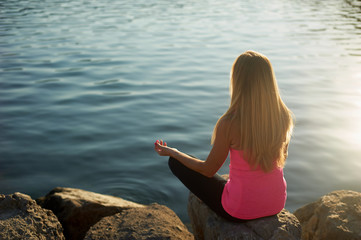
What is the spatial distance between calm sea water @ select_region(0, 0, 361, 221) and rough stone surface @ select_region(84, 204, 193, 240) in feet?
4.93

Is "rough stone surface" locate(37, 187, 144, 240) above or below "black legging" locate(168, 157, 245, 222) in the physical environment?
below

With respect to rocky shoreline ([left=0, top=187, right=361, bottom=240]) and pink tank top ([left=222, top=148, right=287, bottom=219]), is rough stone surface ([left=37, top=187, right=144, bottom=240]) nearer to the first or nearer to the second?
rocky shoreline ([left=0, top=187, right=361, bottom=240])

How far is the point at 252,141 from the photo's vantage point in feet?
11.2

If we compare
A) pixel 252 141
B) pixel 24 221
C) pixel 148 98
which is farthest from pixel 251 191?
pixel 148 98

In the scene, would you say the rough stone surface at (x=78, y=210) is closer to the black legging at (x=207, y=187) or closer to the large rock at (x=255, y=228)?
the black legging at (x=207, y=187)

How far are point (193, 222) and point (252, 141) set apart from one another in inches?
50.0

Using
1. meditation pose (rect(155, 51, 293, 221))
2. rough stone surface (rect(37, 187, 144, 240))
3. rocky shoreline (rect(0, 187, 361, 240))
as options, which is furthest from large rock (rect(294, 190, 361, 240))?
rough stone surface (rect(37, 187, 144, 240))

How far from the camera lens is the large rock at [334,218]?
3.91 m

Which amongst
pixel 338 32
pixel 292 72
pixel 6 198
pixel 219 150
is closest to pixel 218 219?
pixel 219 150

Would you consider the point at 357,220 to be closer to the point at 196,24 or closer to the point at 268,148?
the point at 268,148

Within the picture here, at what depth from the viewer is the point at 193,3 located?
92.3 feet

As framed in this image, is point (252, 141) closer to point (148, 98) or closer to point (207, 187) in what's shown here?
point (207, 187)

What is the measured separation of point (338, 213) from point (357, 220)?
169 millimetres

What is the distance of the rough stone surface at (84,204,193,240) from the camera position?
3859mm
